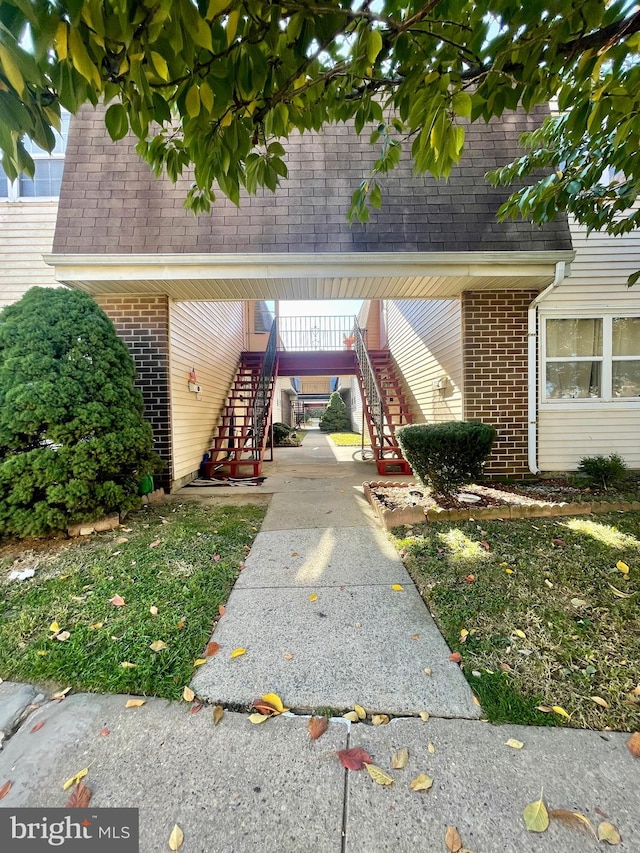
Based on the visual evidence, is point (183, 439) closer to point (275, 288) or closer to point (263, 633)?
point (275, 288)

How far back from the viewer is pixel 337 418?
20.3 metres

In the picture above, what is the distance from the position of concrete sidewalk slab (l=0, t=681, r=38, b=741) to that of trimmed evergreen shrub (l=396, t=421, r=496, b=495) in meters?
3.67

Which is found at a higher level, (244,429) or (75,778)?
(244,429)

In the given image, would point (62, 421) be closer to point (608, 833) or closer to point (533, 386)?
point (608, 833)

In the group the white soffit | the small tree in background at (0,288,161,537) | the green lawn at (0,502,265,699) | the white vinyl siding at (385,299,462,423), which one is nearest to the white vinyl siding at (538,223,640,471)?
the white soffit

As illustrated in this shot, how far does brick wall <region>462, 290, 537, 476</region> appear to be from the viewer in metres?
5.10

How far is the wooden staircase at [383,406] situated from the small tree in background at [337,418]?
9697mm

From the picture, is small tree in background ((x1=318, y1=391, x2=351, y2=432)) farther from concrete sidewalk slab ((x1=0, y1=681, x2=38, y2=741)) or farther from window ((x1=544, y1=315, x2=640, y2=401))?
concrete sidewalk slab ((x1=0, y1=681, x2=38, y2=741))

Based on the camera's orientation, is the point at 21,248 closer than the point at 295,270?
No

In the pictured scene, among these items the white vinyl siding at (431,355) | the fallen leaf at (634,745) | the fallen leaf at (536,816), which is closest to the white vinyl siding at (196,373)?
the white vinyl siding at (431,355)

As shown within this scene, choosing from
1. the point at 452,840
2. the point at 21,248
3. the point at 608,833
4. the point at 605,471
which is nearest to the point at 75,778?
the point at 452,840

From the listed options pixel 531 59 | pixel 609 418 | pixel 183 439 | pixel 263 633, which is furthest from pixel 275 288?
pixel 609 418

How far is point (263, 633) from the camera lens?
208cm

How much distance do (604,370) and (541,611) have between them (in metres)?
4.52
